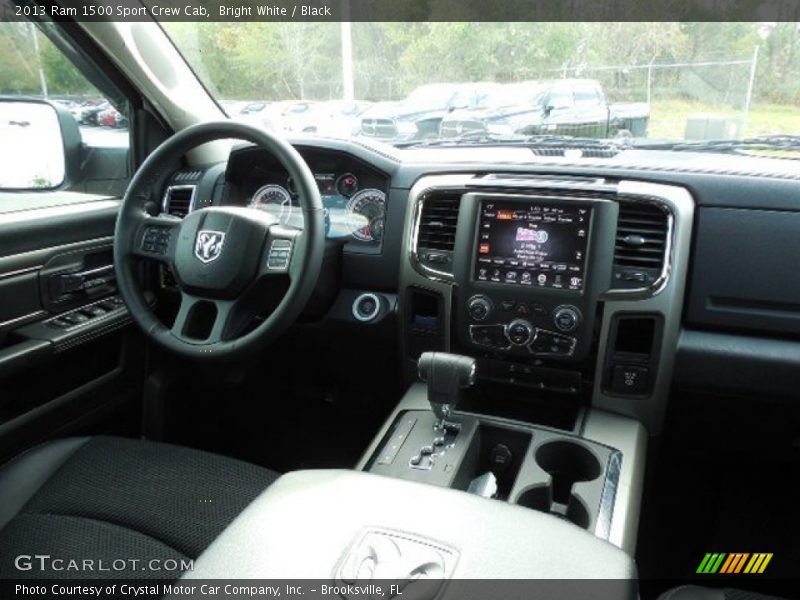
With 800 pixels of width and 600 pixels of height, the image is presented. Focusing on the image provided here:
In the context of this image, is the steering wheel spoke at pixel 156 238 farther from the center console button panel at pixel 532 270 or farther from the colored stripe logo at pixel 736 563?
the colored stripe logo at pixel 736 563

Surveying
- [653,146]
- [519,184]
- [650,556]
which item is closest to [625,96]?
[653,146]

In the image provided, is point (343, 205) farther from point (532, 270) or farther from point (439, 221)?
point (532, 270)

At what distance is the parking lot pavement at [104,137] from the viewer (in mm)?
2469

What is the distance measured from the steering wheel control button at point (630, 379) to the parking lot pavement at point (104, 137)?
1.92 metres

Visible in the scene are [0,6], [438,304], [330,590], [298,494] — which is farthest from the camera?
[438,304]

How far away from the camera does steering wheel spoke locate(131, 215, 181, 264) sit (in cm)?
206

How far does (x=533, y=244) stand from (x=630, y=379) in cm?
47

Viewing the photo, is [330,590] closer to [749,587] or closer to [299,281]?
[299,281]

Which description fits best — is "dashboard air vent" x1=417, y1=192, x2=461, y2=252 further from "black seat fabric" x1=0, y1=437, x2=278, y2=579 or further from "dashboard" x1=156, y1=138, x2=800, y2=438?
"black seat fabric" x1=0, y1=437, x2=278, y2=579

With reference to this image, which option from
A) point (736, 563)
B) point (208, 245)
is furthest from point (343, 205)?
point (736, 563)

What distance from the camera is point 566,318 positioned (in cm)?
192

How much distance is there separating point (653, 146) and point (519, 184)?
0.50 m

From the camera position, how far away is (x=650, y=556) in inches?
89.7

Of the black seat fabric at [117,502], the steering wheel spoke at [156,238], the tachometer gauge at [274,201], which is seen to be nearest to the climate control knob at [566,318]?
the black seat fabric at [117,502]
